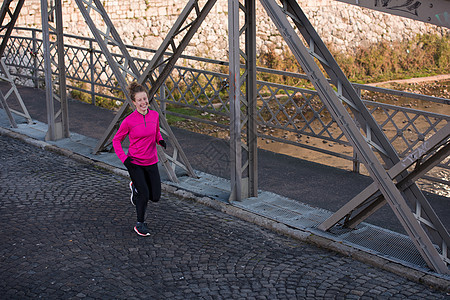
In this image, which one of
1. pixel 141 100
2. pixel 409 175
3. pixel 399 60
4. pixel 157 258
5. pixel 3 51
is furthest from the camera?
pixel 399 60

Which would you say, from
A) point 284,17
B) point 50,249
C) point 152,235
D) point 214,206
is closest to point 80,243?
point 50,249

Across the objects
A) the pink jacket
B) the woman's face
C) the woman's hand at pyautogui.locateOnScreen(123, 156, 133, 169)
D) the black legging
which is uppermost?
the woman's face

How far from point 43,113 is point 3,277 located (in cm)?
743

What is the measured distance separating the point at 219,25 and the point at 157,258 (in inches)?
638

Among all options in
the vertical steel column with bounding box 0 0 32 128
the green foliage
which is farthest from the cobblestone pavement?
the green foliage

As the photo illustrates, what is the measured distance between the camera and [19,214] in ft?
24.4

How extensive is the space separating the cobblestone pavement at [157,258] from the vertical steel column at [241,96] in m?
0.53

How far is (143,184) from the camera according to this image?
6.70 metres

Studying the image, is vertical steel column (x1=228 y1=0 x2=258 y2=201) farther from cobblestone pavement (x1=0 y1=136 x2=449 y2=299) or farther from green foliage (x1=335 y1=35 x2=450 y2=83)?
green foliage (x1=335 y1=35 x2=450 y2=83)

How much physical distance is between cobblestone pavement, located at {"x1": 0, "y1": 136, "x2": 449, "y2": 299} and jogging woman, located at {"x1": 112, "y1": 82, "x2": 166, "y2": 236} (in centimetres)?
42

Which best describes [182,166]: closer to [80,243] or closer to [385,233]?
[80,243]

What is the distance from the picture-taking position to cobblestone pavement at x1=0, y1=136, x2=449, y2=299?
218 inches

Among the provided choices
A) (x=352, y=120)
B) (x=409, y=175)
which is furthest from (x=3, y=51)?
(x=409, y=175)

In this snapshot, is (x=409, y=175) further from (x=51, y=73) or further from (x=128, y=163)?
(x=51, y=73)
